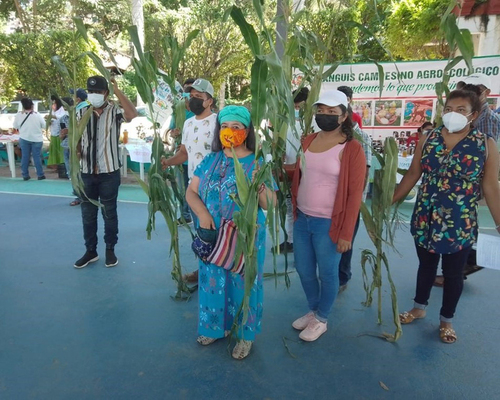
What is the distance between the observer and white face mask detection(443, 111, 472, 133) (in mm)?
1989

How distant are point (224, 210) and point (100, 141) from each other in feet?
4.91

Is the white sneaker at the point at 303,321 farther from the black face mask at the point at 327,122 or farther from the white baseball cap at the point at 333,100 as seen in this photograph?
the white baseball cap at the point at 333,100

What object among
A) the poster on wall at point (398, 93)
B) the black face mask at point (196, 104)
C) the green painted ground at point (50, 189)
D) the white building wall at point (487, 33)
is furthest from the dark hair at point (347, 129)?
the white building wall at point (487, 33)

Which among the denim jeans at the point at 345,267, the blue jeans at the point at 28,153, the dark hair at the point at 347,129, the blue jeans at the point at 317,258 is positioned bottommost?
the denim jeans at the point at 345,267

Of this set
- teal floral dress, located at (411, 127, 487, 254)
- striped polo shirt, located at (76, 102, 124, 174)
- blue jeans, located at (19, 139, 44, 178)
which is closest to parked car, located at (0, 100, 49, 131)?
blue jeans, located at (19, 139, 44, 178)

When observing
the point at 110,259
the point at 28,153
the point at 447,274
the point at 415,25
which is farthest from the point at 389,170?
the point at 28,153

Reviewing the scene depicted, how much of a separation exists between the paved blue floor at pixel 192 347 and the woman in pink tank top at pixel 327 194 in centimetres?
30

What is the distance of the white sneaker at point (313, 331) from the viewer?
2285 mm

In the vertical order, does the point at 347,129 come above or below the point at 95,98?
below

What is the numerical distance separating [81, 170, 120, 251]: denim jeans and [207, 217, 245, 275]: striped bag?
55.6 inches

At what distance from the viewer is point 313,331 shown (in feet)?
7.56

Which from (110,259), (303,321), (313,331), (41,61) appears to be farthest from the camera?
(41,61)

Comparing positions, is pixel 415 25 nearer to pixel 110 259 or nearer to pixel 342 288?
pixel 342 288

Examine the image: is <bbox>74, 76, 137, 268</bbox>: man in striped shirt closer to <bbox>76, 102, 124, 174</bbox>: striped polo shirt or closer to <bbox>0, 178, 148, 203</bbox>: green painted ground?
<bbox>76, 102, 124, 174</bbox>: striped polo shirt
